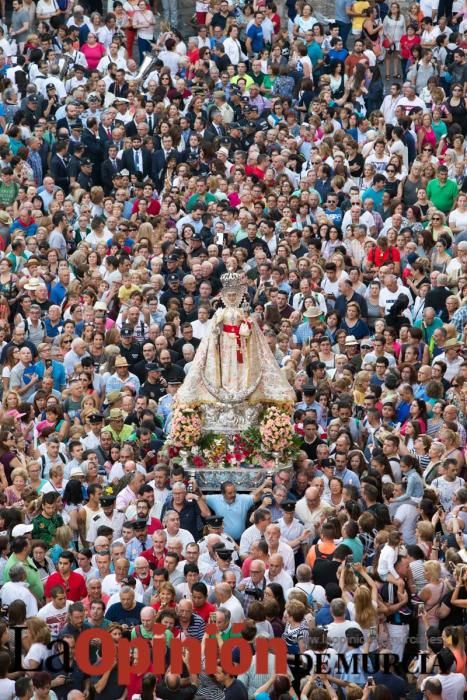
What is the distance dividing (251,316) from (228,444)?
5.36 ft

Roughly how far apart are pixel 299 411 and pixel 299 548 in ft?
10.9

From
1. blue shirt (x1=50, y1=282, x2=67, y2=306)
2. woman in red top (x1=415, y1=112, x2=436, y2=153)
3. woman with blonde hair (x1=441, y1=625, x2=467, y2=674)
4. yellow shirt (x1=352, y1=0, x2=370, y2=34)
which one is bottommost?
woman with blonde hair (x1=441, y1=625, x2=467, y2=674)

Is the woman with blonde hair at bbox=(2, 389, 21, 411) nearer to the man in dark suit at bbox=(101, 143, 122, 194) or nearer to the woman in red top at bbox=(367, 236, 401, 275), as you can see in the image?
the woman in red top at bbox=(367, 236, 401, 275)

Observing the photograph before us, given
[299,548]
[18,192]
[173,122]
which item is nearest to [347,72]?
[173,122]

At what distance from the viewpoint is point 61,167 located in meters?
35.8

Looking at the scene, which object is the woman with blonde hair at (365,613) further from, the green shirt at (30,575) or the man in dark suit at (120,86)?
the man in dark suit at (120,86)

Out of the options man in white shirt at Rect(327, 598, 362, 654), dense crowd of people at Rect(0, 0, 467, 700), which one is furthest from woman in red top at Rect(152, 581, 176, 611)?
man in white shirt at Rect(327, 598, 362, 654)

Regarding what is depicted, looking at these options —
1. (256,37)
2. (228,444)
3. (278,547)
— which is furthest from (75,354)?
(256,37)

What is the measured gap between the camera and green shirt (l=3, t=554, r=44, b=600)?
2327cm

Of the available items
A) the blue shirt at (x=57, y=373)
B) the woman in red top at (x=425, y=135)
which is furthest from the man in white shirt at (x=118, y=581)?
the woman in red top at (x=425, y=135)

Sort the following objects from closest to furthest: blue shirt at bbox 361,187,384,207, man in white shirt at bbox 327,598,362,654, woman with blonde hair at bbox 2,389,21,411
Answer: man in white shirt at bbox 327,598,362,654 < woman with blonde hair at bbox 2,389,21,411 < blue shirt at bbox 361,187,384,207

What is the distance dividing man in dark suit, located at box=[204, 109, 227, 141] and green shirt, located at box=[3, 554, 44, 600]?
48.5 ft

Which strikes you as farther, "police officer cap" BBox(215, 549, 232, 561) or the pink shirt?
the pink shirt

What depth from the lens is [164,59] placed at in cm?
3997
